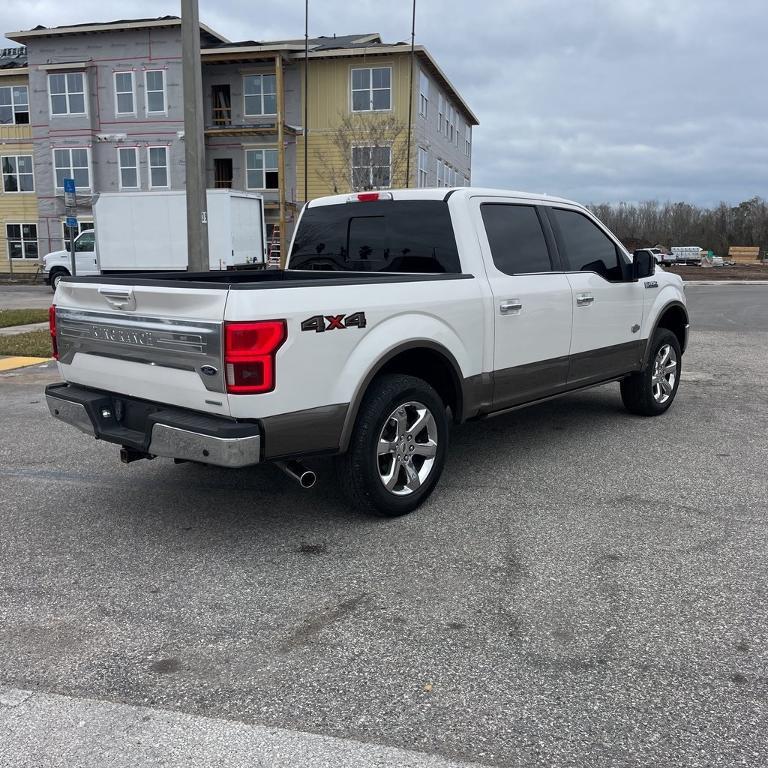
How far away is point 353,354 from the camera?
422 centimetres

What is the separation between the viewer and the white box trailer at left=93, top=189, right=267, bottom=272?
22484mm

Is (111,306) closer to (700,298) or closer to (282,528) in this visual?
(282,528)

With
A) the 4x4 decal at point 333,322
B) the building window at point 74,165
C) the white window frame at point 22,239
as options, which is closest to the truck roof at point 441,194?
the 4x4 decal at point 333,322

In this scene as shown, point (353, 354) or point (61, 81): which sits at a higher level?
point (61, 81)

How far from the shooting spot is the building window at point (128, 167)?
118 ft

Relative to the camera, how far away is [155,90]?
A: 115ft

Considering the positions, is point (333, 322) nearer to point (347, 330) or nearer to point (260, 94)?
point (347, 330)

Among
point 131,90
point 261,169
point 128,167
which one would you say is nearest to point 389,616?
point 261,169

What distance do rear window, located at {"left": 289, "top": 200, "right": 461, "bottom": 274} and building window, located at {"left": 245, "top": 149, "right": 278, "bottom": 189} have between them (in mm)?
30817

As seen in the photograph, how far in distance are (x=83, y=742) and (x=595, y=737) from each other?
169 cm

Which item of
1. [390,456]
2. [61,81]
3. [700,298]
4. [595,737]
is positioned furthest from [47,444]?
[61,81]

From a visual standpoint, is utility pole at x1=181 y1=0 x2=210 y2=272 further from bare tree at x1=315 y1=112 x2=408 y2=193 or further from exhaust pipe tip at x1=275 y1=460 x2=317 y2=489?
bare tree at x1=315 y1=112 x2=408 y2=193

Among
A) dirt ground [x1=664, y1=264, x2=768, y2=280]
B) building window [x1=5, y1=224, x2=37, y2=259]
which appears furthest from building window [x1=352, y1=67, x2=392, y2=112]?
building window [x1=5, y1=224, x2=37, y2=259]

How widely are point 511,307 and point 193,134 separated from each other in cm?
726
